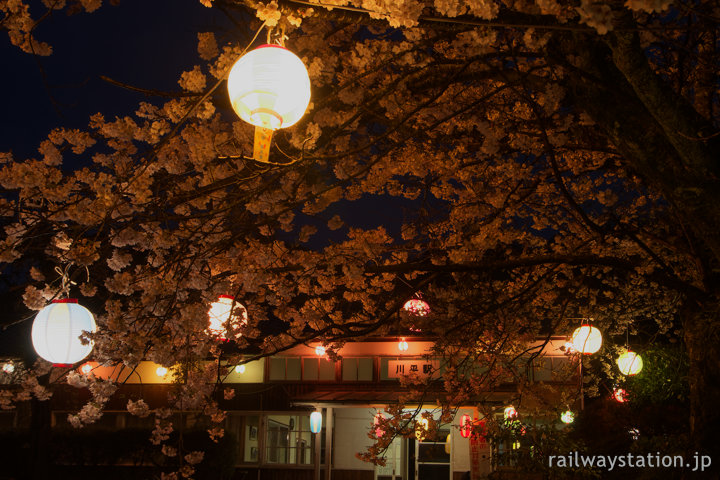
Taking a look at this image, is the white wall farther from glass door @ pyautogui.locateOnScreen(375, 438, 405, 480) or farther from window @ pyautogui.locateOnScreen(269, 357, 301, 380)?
window @ pyautogui.locateOnScreen(269, 357, 301, 380)

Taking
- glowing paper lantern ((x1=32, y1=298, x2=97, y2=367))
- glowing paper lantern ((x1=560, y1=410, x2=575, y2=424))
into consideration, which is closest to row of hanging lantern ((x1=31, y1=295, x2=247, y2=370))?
glowing paper lantern ((x1=32, y1=298, x2=97, y2=367))

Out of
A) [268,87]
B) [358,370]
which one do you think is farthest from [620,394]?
[268,87]

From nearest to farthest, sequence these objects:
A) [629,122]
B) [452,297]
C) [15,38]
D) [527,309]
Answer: [629,122]
[15,38]
[452,297]
[527,309]

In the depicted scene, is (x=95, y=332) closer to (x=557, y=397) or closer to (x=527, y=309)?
(x=527, y=309)

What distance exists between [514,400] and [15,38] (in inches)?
264

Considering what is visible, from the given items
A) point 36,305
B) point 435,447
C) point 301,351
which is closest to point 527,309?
point 36,305

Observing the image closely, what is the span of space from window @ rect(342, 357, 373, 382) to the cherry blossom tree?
10603 mm

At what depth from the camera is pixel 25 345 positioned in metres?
14.6

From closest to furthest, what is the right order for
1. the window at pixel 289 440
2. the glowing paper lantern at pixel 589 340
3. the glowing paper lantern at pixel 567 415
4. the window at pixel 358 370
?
the glowing paper lantern at pixel 567 415, the glowing paper lantern at pixel 589 340, the window at pixel 289 440, the window at pixel 358 370

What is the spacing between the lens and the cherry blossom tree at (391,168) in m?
3.51

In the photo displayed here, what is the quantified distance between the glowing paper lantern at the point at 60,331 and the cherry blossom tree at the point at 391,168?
345 mm

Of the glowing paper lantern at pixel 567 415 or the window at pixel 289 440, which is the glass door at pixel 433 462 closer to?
the window at pixel 289 440

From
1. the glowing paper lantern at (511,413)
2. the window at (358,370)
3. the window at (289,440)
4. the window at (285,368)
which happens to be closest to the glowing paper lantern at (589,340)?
the glowing paper lantern at (511,413)

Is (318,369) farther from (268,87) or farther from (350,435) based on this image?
(268,87)
